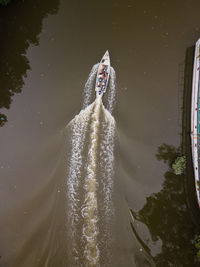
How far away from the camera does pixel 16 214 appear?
7.74m

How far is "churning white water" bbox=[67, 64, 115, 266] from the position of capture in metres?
7.54

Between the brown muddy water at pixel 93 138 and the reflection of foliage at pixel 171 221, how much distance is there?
1.4 inches

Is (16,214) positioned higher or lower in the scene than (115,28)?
lower

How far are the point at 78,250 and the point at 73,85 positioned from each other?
20.1 ft

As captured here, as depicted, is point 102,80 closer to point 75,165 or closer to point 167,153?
point 75,165

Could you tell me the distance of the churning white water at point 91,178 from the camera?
754 centimetres

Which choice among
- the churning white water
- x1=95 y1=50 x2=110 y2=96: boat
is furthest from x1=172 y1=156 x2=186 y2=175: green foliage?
x1=95 y1=50 x2=110 y2=96: boat

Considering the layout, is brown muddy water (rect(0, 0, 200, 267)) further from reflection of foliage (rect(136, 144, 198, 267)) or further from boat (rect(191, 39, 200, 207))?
boat (rect(191, 39, 200, 207))

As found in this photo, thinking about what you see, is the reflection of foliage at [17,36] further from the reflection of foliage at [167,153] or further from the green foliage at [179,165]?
the green foliage at [179,165]

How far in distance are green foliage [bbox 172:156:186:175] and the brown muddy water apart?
0.24 metres

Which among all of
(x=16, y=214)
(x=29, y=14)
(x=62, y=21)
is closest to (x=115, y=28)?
(x=62, y=21)

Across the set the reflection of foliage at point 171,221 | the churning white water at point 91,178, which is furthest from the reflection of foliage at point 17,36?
the reflection of foliage at point 171,221

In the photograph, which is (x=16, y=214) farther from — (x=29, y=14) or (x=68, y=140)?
(x=29, y=14)

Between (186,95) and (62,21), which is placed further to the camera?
(62,21)
